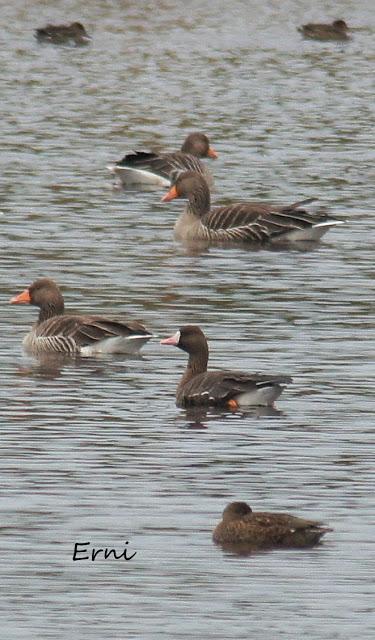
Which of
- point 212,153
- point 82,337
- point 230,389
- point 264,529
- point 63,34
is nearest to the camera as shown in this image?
point 264,529

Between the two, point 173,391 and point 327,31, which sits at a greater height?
point 173,391

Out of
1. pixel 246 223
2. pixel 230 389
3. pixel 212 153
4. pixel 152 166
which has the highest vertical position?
pixel 230 389

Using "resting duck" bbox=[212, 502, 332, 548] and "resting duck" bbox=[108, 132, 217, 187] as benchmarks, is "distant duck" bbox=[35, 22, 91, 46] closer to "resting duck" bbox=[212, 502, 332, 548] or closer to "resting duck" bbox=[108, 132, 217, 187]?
"resting duck" bbox=[108, 132, 217, 187]

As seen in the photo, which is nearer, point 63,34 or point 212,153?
point 212,153

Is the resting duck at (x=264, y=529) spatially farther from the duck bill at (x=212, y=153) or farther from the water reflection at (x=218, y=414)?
the duck bill at (x=212, y=153)

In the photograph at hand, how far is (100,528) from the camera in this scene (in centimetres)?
1515

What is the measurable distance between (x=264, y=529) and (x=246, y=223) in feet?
54.0

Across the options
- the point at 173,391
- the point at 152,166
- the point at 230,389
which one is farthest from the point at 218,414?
the point at 152,166

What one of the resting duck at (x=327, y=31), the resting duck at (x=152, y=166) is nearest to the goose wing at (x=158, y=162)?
the resting duck at (x=152, y=166)

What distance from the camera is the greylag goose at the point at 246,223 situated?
101ft

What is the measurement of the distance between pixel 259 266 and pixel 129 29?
42.7m

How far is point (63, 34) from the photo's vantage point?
212 feet

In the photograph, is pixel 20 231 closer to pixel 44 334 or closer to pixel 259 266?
pixel 259 266

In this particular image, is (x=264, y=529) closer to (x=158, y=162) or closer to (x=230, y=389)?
(x=230, y=389)
